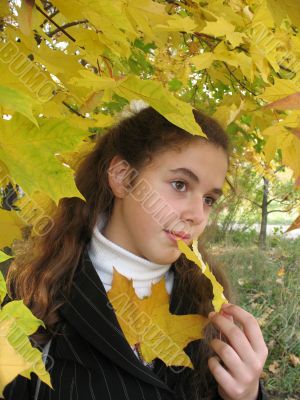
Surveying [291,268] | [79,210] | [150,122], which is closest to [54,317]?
[79,210]

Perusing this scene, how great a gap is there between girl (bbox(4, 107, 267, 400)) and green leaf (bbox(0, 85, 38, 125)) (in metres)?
0.55

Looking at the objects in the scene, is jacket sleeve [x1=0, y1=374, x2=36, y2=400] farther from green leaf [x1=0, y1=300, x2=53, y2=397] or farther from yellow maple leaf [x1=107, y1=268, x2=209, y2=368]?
green leaf [x1=0, y1=300, x2=53, y2=397]

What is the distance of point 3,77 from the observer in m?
0.48

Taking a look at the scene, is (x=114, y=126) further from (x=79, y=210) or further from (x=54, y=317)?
(x=54, y=317)

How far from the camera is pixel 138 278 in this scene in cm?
97

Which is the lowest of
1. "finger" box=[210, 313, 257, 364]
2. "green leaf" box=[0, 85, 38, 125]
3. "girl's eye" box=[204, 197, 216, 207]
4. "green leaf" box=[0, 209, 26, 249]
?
"finger" box=[210, 313, 257, 364]

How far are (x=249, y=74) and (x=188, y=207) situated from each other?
300 mm

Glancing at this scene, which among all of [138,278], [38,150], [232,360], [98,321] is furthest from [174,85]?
[38,150]

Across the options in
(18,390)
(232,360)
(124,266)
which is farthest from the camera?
(124,266)

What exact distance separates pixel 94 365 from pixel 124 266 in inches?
8.9

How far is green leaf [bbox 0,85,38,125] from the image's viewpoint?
0.34m

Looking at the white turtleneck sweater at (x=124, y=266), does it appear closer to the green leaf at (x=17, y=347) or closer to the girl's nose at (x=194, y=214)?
the girl's nose at (x=194, y=214)

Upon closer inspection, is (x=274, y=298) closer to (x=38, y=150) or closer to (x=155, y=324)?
(x=155, y=324)

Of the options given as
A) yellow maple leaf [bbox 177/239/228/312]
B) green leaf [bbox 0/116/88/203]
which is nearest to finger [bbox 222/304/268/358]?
yellow maple leaf [bbox 177/239/228/312]
